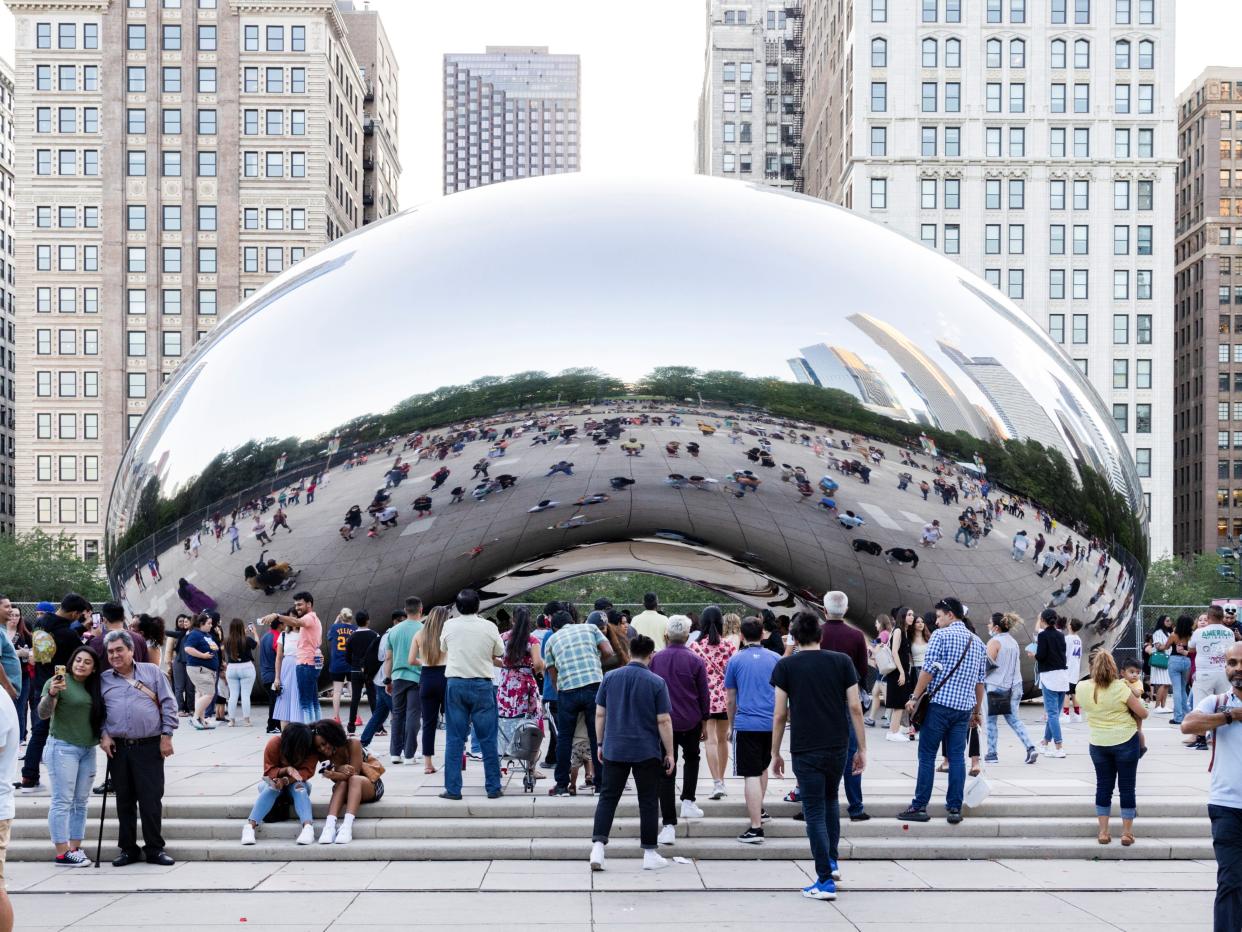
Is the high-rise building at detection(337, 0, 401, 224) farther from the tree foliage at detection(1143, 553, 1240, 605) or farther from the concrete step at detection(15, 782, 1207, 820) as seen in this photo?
the concrete step at detection(15, 782, 1207, 820)

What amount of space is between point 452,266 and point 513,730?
568cm

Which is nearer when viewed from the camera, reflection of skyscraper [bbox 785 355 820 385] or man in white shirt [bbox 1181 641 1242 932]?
man in white shirt [bbox 1181 641 1242 932]

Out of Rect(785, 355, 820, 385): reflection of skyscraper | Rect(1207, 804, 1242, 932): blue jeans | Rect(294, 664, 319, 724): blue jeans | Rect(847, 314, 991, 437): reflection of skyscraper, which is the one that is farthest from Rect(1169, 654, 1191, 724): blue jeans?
Rect(1207, 804, 1242, 932): blue jeans

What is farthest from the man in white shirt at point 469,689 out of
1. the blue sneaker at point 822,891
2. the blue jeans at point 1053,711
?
the blue jeans at point 1053,711

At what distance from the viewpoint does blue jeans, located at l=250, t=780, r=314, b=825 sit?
29.0 ft

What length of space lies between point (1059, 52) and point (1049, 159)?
20.9 feet

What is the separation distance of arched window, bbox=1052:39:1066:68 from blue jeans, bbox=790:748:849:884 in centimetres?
7759

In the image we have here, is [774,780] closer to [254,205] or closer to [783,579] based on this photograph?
[783,579]

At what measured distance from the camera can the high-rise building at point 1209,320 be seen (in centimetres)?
9831

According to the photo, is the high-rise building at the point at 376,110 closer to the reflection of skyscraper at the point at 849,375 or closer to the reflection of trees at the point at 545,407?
the reflection of trees at the point at 545,407

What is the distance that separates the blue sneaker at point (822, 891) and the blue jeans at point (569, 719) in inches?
102

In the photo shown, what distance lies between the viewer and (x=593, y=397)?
1321cm

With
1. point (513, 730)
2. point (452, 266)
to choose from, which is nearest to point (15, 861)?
point (513, 730)

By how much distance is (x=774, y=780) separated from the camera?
34.7 feet
